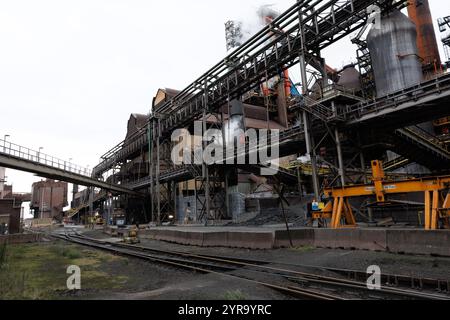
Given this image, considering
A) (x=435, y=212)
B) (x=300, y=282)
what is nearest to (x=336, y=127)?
(x=435, y=212)

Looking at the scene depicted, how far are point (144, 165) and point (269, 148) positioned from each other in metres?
31.0

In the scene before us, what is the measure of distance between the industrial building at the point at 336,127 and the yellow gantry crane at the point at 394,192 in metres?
0.04

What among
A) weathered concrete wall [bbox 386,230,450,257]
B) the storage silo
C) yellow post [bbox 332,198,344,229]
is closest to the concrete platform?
weathered concrete wall [bbox 386,230,450,257]

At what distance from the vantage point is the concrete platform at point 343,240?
384 inches

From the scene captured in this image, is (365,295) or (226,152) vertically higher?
(226,152)

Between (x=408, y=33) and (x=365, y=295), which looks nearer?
(x=365, y=295)

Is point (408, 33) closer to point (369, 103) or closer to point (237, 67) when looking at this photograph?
point (369, 103)

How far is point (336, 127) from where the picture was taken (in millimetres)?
20141

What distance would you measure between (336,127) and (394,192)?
823 cm

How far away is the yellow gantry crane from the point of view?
444 inches

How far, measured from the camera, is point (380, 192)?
42.7 feet

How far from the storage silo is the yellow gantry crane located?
631 inches

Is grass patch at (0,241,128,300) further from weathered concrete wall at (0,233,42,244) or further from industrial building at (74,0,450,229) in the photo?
weathered concrete wall at (0,233,42,244)

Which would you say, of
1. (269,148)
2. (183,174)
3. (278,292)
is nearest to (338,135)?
(269,148)
